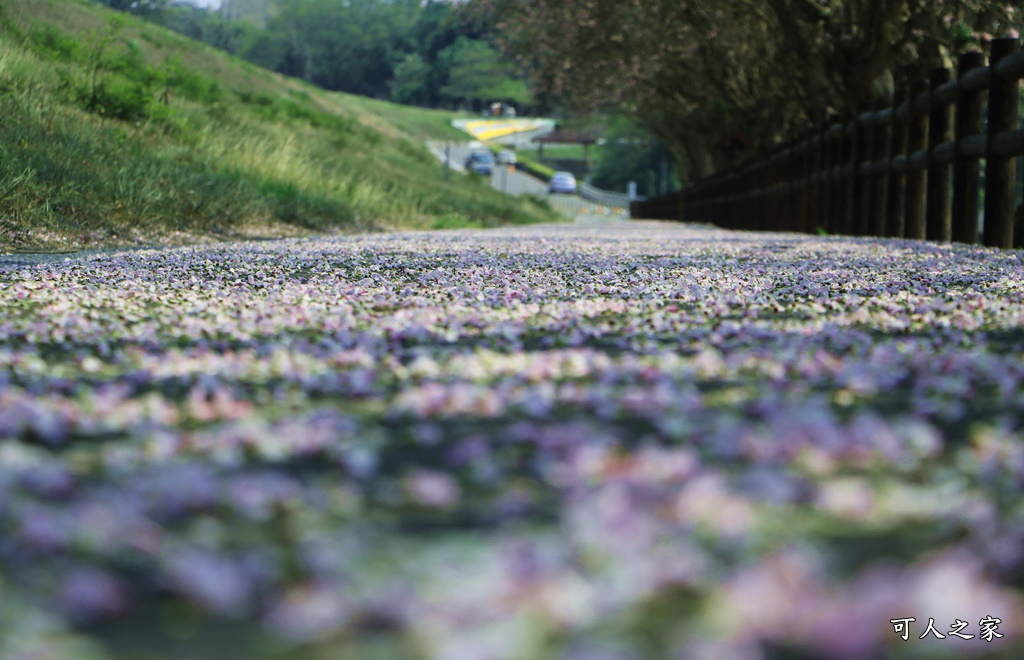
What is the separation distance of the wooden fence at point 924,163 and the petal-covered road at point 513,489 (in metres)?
5.52

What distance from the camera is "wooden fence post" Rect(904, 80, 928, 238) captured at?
1013 cm

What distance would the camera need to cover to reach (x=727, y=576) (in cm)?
101

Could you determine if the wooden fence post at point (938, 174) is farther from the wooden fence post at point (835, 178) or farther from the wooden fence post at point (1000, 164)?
the wooden fence post at point (835, 178)

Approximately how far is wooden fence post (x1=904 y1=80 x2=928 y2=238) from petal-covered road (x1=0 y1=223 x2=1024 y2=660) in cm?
766

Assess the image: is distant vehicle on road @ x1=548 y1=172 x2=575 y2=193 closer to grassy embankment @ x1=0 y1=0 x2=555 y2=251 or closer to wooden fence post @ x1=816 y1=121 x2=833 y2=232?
grassy embankment @ x1=0 y1=0 x2=555 y2=251

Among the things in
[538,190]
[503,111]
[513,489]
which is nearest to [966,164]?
[513,489]

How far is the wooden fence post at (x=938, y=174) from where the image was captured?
9.48 m

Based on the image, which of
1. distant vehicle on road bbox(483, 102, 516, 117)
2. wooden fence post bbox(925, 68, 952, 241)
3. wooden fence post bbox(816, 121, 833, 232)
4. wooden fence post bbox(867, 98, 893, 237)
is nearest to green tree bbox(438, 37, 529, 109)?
distant vehicle on road bbox(483, 102, 516, 117)

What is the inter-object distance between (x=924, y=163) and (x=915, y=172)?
0.93 metres

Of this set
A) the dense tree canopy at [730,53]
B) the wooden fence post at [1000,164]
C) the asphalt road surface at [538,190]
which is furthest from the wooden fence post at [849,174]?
the asphalt road surface at [538,190]

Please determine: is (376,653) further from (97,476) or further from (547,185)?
(547,185)

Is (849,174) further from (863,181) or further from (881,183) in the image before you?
(881,183)

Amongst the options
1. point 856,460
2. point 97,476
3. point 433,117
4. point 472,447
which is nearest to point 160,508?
point 97,476

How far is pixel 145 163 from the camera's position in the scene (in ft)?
36.3
